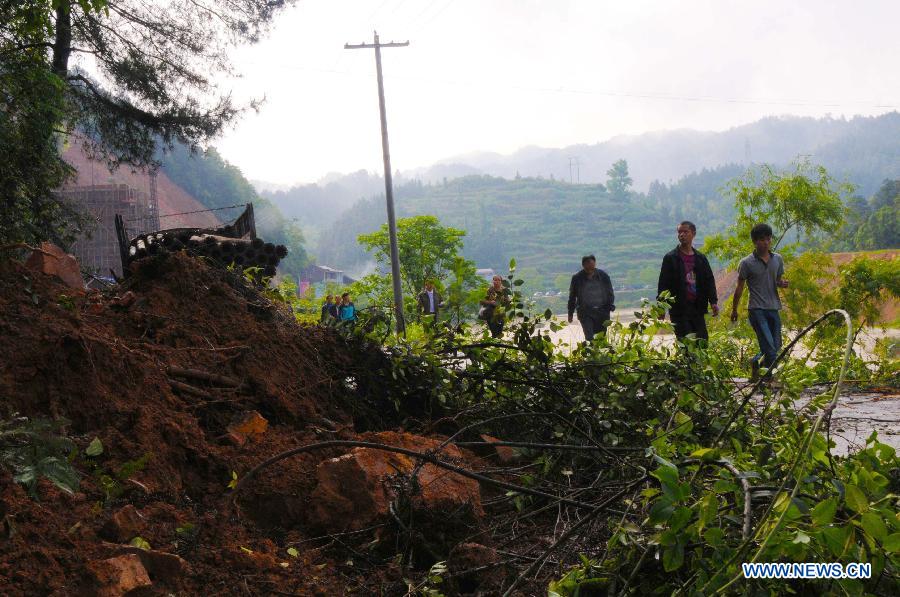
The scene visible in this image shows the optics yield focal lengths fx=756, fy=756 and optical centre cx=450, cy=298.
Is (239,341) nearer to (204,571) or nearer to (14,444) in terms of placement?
(14,444)

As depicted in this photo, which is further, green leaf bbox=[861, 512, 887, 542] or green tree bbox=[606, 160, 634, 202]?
green tree bbox=[606, 160, 634, 202]

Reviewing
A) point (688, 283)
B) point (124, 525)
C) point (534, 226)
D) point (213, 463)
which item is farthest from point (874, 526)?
point (534, 226)

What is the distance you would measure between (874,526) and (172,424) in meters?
2.86

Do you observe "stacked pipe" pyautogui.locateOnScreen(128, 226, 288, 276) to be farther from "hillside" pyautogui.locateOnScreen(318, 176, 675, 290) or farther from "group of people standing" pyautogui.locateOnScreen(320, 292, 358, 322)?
"hillside" pyautogui.locateOnScreen(318, 176, 675, 290)

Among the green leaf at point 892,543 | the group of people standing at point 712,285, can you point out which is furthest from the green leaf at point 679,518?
the group of people standing at point 712,285

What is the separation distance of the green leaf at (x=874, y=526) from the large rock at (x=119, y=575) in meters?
1.91

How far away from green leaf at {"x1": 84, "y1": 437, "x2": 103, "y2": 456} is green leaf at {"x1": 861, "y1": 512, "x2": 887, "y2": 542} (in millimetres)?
2710

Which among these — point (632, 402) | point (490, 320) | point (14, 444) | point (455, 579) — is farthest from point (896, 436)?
point (14, 444)

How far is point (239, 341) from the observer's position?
14.7 ft

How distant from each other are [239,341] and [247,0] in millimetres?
13882

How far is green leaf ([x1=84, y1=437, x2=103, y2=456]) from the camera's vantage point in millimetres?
3025

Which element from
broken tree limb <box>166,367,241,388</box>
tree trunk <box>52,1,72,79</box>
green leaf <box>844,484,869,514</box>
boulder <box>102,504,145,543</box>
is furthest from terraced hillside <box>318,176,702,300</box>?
green leaf <box>844,484,869,514</box>

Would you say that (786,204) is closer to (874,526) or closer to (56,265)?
(56,265)

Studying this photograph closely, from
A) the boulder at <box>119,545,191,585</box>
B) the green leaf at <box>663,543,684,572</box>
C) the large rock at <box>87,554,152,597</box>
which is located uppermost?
the green leaf at <box>663,543,684,572</box>
